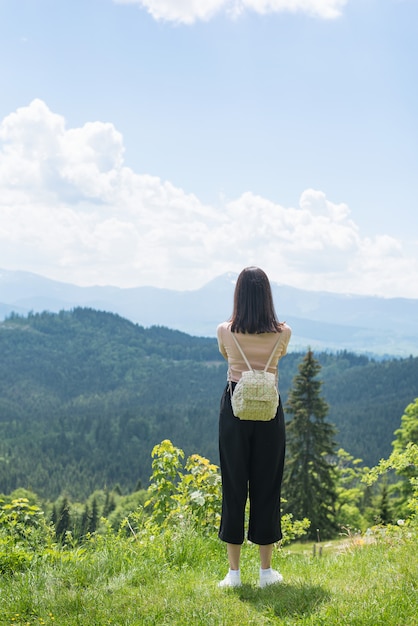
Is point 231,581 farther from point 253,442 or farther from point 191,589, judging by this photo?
point 253,442

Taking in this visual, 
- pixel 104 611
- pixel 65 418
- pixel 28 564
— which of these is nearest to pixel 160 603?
pixel 104 611

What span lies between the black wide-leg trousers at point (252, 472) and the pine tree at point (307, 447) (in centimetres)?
2362

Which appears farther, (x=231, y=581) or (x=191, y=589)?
(x=231, y=581)

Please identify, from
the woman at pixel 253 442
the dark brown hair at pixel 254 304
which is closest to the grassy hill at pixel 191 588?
the woman at pixel 253 442

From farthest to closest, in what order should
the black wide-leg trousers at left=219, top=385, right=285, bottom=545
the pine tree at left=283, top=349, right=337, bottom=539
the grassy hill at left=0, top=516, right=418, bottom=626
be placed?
1. the pine tree at left=283, top=349, right=337, bottom=539
2. the black wide-leg trousers at left=219, top=385, right=285, bottom=545
3. the grassy hill at left=0, top=516, right=418, bottom=626

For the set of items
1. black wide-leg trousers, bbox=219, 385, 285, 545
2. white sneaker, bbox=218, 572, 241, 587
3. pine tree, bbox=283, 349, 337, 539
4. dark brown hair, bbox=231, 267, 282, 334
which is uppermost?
dark brown hair, bbox=231, 267, 282, 334

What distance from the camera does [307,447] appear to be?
1110 inches

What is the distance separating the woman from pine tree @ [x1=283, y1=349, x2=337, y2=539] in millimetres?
23628

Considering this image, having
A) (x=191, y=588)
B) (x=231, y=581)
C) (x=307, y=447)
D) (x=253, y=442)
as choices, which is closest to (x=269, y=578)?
(x=231, y=581)

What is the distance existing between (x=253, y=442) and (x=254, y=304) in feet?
3.61

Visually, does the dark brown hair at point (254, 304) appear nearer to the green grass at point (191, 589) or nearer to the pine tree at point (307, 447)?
the green grass at point (191, 589)

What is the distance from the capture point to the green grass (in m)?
3.52

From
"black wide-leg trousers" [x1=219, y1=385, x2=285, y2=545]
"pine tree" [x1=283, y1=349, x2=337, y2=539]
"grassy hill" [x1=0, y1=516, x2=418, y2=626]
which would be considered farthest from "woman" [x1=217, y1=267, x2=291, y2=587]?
"pine tree" [x1=283, y1=349, x2=337, y2=539]

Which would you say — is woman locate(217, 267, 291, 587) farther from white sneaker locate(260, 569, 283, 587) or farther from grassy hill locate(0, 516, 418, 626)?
grassy hill locate(0, 516, 418, 626)
